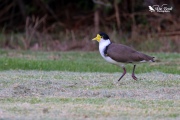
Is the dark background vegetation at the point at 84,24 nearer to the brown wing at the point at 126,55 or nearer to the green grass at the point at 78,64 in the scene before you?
the green grass at the point at 78,64

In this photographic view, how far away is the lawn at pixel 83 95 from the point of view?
8.10 m

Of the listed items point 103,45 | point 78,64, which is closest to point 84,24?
point 78,64

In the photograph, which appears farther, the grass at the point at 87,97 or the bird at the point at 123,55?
the bird at the point at 123,55

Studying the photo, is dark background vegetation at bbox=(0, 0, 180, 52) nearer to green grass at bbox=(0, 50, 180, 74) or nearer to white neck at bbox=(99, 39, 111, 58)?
green grass at bbox=(0, 50, 180, 74)

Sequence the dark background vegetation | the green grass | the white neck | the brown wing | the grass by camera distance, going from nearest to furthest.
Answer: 1. the grass
2. the brown wing
3. the white neck
4. the green grass
5. the dark background vegetation

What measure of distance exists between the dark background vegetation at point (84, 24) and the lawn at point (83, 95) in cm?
763

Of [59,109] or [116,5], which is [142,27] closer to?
[116,5]

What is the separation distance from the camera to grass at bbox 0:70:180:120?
26.6 ft

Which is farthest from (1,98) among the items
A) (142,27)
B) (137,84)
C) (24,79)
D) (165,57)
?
(142,27)

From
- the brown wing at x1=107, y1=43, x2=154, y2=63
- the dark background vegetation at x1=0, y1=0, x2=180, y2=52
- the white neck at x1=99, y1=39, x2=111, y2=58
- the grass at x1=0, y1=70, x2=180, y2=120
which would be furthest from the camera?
the dark background vegetation at x1=0, y1=0, x2=180, y2=52

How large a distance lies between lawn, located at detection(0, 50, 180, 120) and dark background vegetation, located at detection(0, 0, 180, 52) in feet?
25.0

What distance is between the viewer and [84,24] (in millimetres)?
26406

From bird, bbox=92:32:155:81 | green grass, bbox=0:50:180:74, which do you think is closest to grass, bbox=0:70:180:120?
bird, bbox=92:32:155:81

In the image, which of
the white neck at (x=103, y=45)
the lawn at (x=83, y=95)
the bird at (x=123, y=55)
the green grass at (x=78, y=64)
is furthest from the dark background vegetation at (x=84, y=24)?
the bird at (x=123, y=55)
